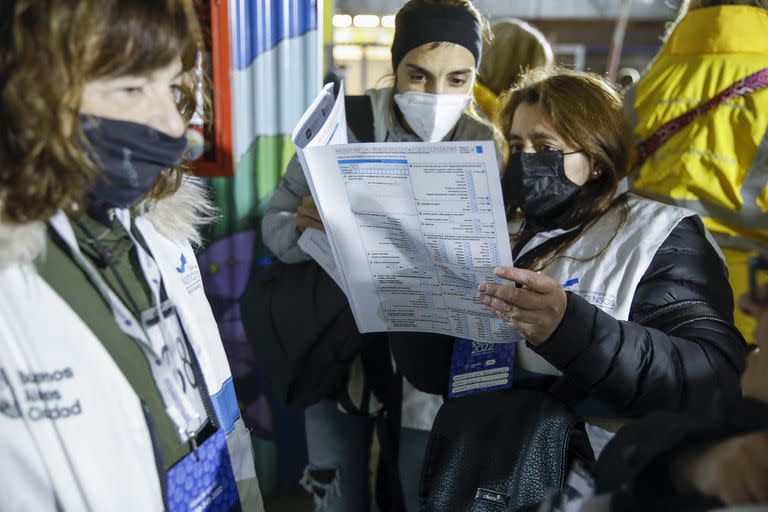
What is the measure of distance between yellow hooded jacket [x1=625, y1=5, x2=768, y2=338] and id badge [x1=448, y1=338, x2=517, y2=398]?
87 centimetres

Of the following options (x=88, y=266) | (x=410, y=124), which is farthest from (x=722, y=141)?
(x=88, y=266)

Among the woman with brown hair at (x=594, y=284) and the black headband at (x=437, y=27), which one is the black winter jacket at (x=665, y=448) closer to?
the woman with brown hair at (x=594, y=284)

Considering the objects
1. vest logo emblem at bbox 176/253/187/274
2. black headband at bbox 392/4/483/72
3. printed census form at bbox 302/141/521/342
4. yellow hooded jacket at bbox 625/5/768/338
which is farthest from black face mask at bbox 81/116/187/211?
yellow hooded jacket at bbox 625/5/768/338

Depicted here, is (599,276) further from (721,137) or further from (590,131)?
(721,137)

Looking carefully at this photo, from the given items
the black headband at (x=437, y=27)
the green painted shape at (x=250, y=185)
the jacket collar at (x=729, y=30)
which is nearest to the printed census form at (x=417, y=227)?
the black headband at (x=437, y=27)

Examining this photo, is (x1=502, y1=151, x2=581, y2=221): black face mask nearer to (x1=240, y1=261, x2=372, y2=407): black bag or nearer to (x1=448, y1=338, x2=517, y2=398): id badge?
(x1=448, y1=338, x2=517, y2=398): id badge

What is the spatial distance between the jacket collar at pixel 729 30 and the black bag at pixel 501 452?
1.35m

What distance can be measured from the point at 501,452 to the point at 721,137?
1286 millimetres

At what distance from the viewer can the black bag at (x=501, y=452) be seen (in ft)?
4.41

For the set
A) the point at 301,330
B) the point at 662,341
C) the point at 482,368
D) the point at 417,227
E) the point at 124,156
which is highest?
the point at 124,156

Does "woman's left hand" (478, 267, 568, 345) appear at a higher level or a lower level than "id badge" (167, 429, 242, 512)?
higher

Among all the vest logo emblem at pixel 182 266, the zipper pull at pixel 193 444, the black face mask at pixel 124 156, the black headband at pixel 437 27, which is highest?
the black headband at pixel 437 27

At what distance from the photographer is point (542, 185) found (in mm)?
1775

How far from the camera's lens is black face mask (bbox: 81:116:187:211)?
3.31 feet
